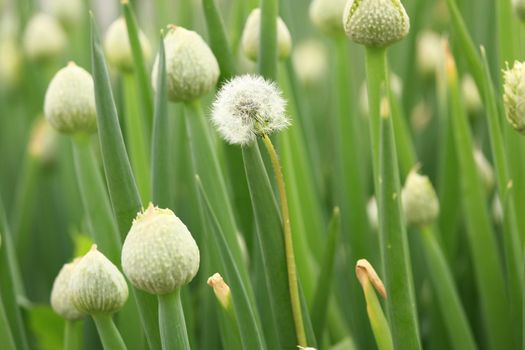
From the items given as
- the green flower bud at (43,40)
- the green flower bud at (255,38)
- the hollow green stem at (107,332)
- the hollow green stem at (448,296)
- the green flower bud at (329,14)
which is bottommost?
the hollow green stem at (448,296)

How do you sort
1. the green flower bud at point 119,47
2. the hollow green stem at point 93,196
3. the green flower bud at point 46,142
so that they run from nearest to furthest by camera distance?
the hollow green stem at point 93,196 → the green flower bud at point 119,47 → the green flower bud at point 46,142

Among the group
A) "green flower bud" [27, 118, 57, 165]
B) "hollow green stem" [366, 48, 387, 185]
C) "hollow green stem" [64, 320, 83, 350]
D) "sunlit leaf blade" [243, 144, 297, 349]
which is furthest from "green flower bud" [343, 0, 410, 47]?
"green flower bud" [27, 118, 57, 165]

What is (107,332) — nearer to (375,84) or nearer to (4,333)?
(4,333)

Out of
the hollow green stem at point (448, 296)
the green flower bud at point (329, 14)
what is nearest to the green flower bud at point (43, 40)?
the green flower bud at point (329, 14)

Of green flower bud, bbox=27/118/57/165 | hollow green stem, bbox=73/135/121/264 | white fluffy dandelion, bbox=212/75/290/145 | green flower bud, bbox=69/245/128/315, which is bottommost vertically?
green flower bud, bbox=69/245/128/315

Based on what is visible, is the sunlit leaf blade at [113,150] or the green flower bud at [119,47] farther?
the green flower bud at [119,47]

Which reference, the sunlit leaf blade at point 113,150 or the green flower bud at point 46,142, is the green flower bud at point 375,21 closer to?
the sunlit leaf blade at point 113,150

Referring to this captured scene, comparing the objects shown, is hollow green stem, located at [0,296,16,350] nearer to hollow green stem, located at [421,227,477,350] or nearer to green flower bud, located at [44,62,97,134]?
green flower bud, located at [44,62,97,134]
